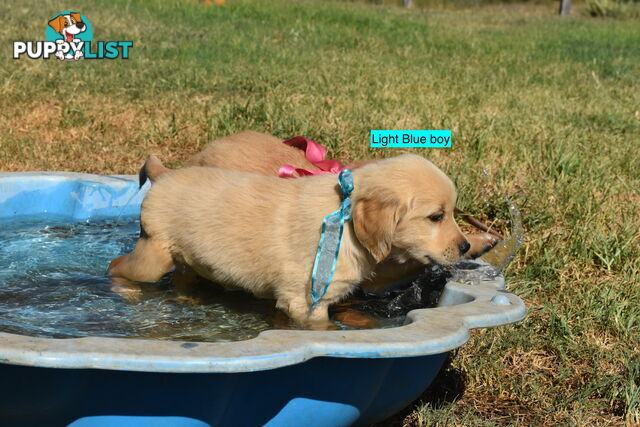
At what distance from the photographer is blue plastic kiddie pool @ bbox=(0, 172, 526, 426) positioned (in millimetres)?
2234

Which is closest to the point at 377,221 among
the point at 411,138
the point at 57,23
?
the point at 411,138

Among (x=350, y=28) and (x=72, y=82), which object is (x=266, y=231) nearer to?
(x=72, y=82)

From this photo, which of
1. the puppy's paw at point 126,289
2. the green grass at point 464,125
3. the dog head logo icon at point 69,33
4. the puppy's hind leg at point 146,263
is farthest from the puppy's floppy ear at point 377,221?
the dog head logo icon at point 69,33

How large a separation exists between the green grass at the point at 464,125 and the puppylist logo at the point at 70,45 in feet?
0.56

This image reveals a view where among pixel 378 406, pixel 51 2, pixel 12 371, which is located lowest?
pixel 378 406

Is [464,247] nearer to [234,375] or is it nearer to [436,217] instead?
[436,217]

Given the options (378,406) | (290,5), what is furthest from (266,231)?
(290,5)

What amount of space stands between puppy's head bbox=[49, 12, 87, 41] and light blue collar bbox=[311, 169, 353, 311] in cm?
740

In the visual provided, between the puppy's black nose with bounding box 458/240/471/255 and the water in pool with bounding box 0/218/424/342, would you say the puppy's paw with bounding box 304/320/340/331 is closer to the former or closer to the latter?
the water in pool with bounding box 0/218/424/342

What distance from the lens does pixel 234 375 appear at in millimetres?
2395

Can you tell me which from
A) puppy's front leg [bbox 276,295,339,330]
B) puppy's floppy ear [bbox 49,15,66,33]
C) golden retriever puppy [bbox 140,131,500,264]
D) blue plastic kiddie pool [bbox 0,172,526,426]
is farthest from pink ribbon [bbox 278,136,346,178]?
puppy's floppy ear [bbox 49,15,66,33]

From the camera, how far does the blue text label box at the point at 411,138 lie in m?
5.14

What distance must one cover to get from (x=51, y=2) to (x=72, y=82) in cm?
538

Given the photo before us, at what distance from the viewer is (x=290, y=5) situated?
15.0 metres
